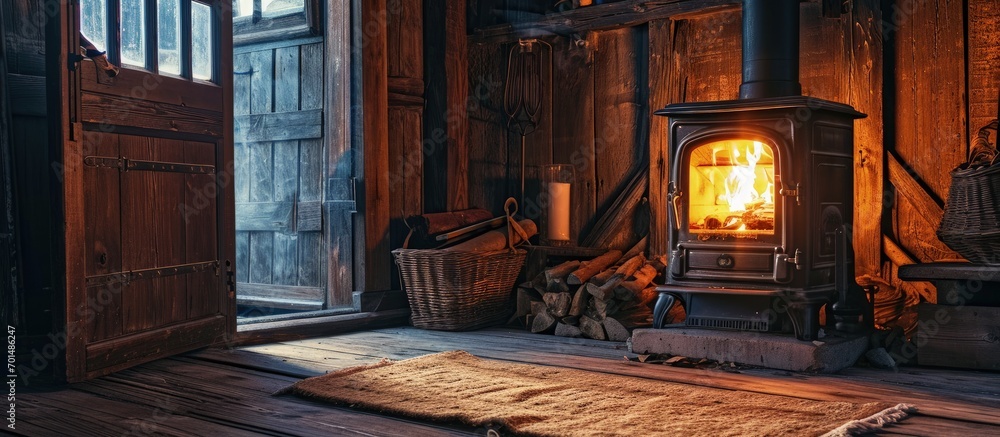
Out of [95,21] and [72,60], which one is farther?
[95,21]

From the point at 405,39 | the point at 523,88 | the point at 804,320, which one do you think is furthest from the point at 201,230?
the point at 804,320

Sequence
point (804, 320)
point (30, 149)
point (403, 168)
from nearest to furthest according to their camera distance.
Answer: point (804, 320) < point (30, 149) < point (403, 168)

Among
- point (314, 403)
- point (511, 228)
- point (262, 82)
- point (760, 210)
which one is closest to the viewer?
point (314, 403)

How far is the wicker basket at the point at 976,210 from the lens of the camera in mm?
3803

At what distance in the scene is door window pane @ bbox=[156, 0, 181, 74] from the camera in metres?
4.12

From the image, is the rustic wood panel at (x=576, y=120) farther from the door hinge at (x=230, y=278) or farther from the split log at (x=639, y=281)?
the door hinge at (x=230, y=278)

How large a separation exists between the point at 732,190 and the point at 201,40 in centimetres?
263

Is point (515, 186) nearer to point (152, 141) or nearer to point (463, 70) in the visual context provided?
point (463, 70)

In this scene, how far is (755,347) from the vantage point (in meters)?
3.96

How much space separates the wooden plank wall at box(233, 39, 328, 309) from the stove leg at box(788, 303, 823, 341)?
2717 millimetres

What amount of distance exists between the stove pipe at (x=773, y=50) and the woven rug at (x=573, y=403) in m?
1.49

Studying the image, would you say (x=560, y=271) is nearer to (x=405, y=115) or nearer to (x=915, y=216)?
(x=405, y=115)

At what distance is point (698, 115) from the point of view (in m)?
4.15

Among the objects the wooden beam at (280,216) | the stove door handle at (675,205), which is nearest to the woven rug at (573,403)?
the stove door handle at (675,205)
